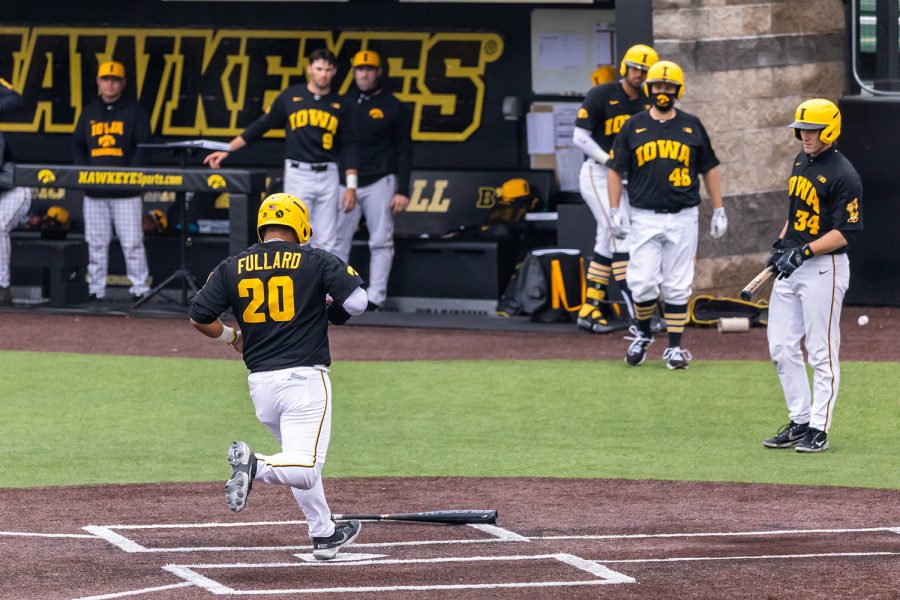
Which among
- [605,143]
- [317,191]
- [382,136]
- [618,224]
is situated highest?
[382,136]

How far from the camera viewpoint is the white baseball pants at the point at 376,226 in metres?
14.9

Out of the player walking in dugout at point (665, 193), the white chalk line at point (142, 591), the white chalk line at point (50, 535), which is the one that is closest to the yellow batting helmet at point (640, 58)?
the player walking in dugout at point (665, 193)

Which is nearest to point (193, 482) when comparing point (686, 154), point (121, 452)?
point (121, 452)

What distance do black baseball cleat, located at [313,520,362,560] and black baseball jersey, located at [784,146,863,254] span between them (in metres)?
3.49

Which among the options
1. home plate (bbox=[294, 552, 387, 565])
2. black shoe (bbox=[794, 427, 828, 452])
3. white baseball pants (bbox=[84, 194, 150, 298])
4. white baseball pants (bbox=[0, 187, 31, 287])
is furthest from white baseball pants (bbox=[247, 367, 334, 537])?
white baseball pants (bbox=[0, 187, 31, 287])

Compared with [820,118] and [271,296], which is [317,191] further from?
[271,296]

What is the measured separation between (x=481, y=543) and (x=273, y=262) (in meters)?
1.59

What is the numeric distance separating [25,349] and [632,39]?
5.66 m

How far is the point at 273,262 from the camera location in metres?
7.17

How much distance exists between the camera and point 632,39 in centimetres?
1380

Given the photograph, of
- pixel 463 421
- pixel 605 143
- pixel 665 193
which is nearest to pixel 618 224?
pixel 665 193

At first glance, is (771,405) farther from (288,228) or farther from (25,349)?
(25,349)

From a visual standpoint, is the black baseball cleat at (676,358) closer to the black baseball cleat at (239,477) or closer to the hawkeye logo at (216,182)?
the hawkeye logo at (216,182)

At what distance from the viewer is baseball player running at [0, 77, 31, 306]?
15.1m
